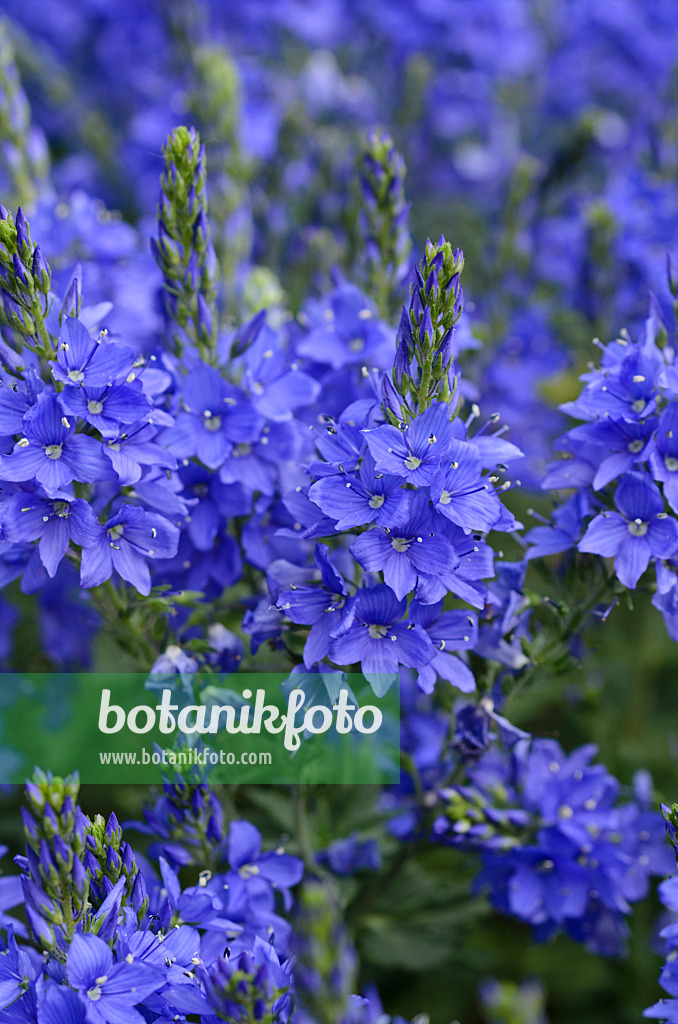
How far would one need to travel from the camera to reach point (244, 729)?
236cm

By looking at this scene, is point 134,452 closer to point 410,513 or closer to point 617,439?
point 410,513

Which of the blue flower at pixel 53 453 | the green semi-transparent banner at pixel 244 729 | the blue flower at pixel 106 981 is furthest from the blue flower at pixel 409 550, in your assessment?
the blue flower at pixel 106 981

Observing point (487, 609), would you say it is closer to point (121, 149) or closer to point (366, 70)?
point (121, 149)

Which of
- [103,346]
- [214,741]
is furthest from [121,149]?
[214,741]

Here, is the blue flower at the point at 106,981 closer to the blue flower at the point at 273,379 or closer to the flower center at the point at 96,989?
the flower center at the point at 96,989

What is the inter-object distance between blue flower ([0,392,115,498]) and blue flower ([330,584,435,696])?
60 cm

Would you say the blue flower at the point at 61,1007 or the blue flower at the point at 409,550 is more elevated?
the blue flower at the point at 409,550

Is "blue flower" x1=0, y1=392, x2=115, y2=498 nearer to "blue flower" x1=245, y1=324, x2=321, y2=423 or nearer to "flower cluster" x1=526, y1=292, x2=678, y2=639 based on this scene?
"blue flower" x1=245, y1=324, x2=321, y2=423

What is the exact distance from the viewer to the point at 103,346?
208 centimetres

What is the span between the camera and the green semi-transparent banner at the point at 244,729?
2.20m

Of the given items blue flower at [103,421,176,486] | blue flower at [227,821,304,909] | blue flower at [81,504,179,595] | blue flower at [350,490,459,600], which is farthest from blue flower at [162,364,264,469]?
blue flower at [227,821,304,909]

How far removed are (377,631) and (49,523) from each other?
2.42 feet

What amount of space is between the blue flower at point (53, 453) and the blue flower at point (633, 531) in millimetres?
1055

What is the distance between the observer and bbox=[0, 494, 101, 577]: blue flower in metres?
2.02
